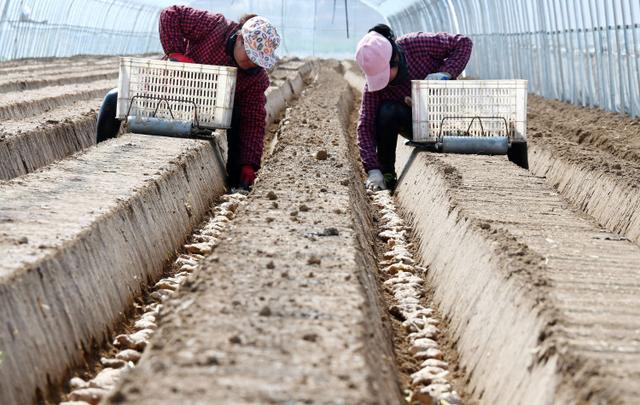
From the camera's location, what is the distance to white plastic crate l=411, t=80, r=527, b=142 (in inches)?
267

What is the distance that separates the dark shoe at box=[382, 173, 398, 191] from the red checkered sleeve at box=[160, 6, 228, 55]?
1696 millimetres

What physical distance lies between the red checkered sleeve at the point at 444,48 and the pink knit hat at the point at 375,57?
52cm

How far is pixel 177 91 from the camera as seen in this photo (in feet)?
22.5

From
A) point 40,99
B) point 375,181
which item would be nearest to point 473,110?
point 375,181

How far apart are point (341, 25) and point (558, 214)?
30.0 metres

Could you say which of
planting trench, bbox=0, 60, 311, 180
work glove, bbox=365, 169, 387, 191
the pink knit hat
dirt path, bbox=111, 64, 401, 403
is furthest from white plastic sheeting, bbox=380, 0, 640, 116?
dirt path, bbox=111, 64, 401, 403

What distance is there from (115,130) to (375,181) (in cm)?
206

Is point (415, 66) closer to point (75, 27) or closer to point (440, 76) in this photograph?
point (440, 76)

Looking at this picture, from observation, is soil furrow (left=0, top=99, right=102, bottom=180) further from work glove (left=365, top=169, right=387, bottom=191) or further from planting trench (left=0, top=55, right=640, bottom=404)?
work glove (left=365, top=169, right=387, bottom=191)

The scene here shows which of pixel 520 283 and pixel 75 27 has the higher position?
pixel 75 27

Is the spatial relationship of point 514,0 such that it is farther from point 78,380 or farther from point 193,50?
point 78,380

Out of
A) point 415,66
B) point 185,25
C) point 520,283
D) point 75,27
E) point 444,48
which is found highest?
point 185,25

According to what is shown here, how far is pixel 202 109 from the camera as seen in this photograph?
688cm

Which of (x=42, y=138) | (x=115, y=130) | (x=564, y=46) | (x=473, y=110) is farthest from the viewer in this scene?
(x=564, y=46)
